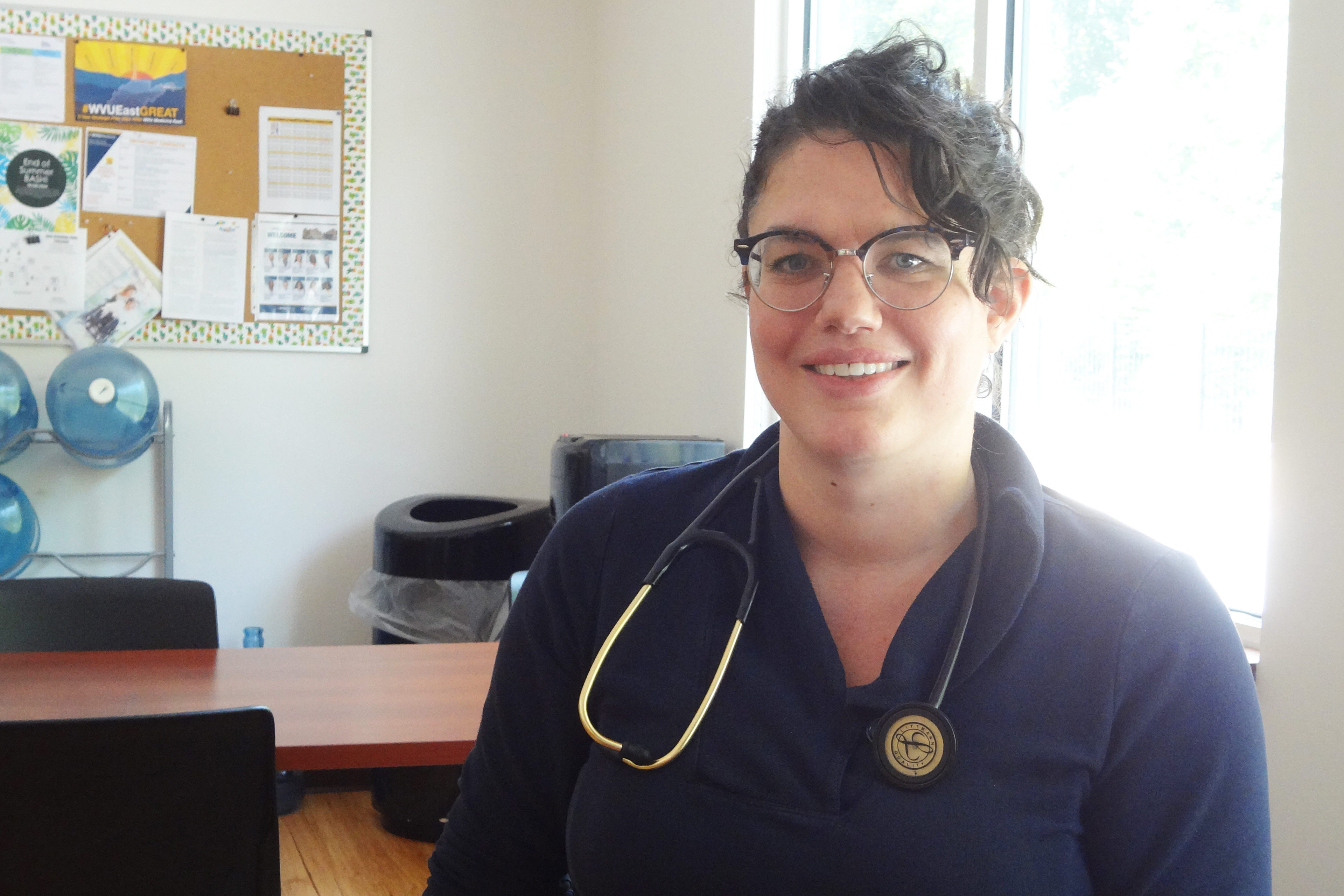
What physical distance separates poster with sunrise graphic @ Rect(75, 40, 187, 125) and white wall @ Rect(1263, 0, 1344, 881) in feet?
10.7

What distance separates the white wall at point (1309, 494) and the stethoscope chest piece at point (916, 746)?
0.65 m

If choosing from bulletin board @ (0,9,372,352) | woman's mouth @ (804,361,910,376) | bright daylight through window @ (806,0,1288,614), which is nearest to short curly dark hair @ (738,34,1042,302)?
woman's mouth @ (804,361,910,376)

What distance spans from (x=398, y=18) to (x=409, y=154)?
0.45 meters

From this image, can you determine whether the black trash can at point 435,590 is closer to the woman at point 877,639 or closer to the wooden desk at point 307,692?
the wooden desk at point 307,692

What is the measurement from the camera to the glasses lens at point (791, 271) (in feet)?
2.93

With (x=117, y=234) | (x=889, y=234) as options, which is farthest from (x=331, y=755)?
(x=117, y=234)

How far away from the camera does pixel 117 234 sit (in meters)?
3.38

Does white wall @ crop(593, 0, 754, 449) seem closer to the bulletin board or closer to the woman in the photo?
the bulletin board

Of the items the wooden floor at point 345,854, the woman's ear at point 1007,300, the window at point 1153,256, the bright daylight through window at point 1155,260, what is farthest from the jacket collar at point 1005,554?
the wooden floor at point 345,854

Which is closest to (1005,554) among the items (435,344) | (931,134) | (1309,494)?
(931,134)

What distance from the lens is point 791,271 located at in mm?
913

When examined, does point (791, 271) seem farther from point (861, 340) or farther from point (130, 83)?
point (130, 83)

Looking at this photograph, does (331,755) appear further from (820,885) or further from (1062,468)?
(1062,468)

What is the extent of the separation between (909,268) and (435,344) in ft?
9.80
